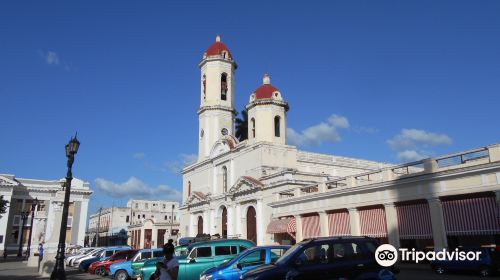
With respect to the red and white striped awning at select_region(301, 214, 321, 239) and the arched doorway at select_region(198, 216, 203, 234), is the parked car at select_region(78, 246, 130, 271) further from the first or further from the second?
the arched doorway at select_region(198, 216, 203, 234)

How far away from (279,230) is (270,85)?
1726 cm

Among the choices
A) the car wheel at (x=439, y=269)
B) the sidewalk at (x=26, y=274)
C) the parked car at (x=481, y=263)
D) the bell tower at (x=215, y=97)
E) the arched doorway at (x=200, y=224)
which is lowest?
the sidewalk at (x=26, y=274)

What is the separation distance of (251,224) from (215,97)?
706 inches

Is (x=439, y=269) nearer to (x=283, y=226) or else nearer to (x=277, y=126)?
(x=283, y=226)

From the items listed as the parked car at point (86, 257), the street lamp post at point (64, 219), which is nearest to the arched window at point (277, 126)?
the parked car at point (86, 257)

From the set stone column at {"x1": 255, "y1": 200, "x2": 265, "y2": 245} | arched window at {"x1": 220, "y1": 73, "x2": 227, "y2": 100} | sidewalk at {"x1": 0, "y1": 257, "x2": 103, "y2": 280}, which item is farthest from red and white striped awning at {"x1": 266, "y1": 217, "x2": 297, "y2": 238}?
arched window at {"x1": 220, "y1": 73, "x2": 227, "y2": 100}

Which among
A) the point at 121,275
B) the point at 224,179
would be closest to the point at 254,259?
the point at 121,275

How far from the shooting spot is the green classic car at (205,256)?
14.3m

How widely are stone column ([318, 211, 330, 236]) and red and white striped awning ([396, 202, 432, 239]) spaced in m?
5.28

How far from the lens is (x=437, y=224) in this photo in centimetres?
2089

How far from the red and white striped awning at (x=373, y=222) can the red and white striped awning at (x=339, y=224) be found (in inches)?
42.6

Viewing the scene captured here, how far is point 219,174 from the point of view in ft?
152

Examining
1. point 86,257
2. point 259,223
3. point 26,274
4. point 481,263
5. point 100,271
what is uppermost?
point 259,223

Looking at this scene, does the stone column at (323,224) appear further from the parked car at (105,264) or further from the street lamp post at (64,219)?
the street lamp post at (64,219)
